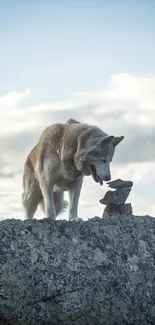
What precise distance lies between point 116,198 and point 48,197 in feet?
9.95

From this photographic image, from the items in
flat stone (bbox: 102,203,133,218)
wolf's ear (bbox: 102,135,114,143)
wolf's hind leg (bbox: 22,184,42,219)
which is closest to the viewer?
flat stone (bbox: 102,203,133,218)

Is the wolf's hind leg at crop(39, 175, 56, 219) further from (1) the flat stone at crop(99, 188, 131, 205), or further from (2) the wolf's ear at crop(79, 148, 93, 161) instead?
(1) the flat stone at crop(99, 188, 131, 205)

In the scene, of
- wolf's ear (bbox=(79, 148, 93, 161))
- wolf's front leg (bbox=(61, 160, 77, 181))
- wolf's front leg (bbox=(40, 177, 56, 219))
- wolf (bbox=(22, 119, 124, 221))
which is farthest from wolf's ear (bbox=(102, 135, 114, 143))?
wolf's front leg (bbox=(40, 177, 56, 219))

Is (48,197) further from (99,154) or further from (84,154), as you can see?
(99,154)

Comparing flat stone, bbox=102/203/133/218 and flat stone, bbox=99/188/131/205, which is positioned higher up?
flat stone, bbox=99/188/131/205

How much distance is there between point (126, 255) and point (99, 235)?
32cm

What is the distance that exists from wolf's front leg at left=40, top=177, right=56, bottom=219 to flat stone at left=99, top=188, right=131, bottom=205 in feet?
8.78

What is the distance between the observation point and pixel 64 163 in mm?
11703

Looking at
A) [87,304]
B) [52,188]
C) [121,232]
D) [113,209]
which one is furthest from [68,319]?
[52,188]

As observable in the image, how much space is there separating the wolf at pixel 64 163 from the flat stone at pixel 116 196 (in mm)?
1044

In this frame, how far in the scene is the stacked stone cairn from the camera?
945cm

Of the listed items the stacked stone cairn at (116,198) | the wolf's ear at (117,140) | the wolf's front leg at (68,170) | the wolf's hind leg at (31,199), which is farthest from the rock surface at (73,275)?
the wolf's hind leg at (31,199)

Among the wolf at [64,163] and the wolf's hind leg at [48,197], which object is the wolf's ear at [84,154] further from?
the wolf's hind leg at [48,197]

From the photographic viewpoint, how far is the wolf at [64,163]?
438 inches
